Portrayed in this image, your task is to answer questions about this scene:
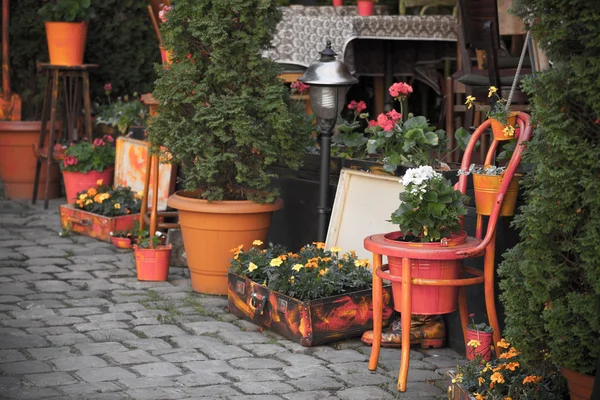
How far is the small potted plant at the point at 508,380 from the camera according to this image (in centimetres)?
345

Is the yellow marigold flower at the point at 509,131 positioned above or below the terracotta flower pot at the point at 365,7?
below

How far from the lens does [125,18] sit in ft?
29.9

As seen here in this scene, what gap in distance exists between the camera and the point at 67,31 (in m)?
8.24

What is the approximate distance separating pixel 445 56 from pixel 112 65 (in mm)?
3093

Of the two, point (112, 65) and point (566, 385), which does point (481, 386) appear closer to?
point (566, 385)

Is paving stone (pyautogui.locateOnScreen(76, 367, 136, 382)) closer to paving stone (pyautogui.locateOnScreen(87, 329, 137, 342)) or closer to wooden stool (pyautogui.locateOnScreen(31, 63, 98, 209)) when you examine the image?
paving stone (pyautogui.locateOnScreen(87, 329, 137, 342))

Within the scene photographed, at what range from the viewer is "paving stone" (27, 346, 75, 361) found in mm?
4406

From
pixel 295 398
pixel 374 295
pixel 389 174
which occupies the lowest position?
pixel 295 398

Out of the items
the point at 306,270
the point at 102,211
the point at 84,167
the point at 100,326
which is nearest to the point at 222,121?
the point at 306,270

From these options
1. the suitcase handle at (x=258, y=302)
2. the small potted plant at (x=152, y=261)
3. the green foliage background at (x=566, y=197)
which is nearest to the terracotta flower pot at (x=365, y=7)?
the small potted plant at (x=152, y=261)

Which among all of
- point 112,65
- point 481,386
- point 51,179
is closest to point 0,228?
point 51,179

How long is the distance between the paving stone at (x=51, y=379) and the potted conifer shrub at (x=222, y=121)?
4.80ft

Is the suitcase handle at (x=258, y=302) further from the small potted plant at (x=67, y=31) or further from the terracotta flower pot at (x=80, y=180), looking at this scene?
the small potted plant at (x=67, y=31)

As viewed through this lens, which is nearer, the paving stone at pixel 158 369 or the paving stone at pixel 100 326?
the paving stone at pixel 158 369
